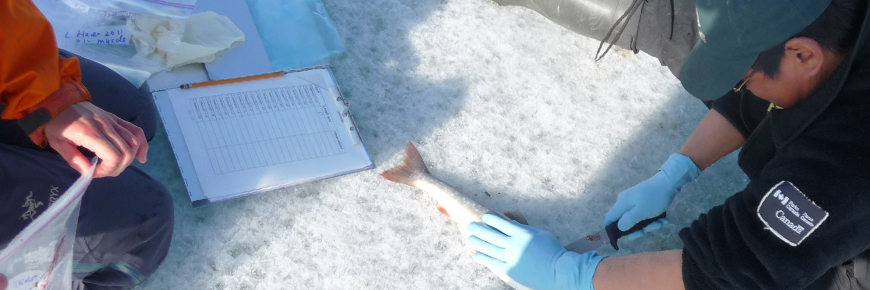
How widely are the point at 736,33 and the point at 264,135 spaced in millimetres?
1334

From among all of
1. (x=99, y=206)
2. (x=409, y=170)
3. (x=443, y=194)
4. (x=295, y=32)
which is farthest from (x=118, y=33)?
(x=443, y=194)

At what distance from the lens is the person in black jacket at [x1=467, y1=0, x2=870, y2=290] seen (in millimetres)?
1102

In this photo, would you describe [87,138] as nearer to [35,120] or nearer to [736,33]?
[35,120]

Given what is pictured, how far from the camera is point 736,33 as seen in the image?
119cm

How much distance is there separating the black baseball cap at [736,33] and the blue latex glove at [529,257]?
55 cm

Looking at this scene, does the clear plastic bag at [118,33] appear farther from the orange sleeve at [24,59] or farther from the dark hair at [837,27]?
the dark hair at [837,27]

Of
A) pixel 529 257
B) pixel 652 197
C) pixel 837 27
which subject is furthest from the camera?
pixel 652 197

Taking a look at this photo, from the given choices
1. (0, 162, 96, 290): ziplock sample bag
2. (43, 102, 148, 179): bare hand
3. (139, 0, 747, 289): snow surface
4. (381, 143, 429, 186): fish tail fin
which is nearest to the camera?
(0, 162, 96, 290): ziplock sample bag

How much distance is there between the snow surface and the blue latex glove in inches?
3.6

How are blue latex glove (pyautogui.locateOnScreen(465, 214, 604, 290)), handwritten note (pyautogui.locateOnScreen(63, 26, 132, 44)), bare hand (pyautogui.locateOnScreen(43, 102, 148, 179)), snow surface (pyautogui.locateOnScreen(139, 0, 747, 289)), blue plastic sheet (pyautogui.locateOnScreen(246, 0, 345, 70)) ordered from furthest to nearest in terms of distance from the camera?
blue plastic sheet (pyautogui.locateOnScreen(246, 0, 345, 70)), handwritten note (pyautogui.locateOnScreen(63, 26, 132, 44)), snow surface (pyautogui.locateOnScreen(139, 0, 747, 289)), blue latex glove (pyautogui.locateOnScreen(465, 214, 604, 290)), bare hand (pyautogui.locateOnScreen(43, 102, 148, 179))

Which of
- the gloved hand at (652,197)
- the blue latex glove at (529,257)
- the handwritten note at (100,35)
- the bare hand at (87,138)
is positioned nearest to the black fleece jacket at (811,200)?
the blue latex glove at (529,257)

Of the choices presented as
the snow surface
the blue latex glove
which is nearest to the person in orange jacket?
the snow surface

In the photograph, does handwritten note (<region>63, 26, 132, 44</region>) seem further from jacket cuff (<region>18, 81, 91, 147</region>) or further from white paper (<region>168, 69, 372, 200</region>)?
jacket cuff (<region>18, 81, 91, 147</region>)

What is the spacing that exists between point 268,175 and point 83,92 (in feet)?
2.05
